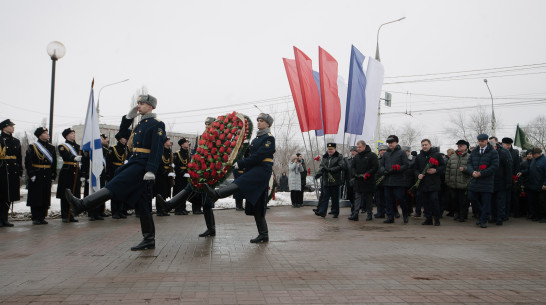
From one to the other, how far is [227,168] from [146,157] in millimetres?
1355

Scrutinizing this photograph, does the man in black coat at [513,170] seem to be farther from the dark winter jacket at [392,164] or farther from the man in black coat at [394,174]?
the dark winter jacket at [392,164]

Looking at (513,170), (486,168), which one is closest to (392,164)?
(486,168)

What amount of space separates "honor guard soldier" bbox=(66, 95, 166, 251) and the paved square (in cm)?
60

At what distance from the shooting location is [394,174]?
Answer: 10719mm

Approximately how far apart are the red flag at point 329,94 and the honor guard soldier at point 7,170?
8.32 meters

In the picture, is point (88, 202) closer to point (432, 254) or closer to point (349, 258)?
point (349, 258)

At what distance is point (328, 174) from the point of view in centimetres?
1164

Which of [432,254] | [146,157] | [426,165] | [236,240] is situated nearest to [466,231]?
[426,165]

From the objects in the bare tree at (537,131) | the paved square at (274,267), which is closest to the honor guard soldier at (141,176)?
the paved square at (274,267)

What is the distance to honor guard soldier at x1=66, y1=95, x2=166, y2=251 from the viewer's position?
6.16 metres

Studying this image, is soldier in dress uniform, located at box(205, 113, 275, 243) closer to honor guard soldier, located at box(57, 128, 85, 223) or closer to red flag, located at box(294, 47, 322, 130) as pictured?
honor guard soldier, located at box(57, 128, 85, 223)

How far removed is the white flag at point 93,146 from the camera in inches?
417

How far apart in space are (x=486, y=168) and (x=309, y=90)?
570cm

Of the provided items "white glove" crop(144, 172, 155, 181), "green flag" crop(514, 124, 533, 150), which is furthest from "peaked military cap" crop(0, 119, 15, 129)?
"green flag" crop(514, 124, 533, 150)
